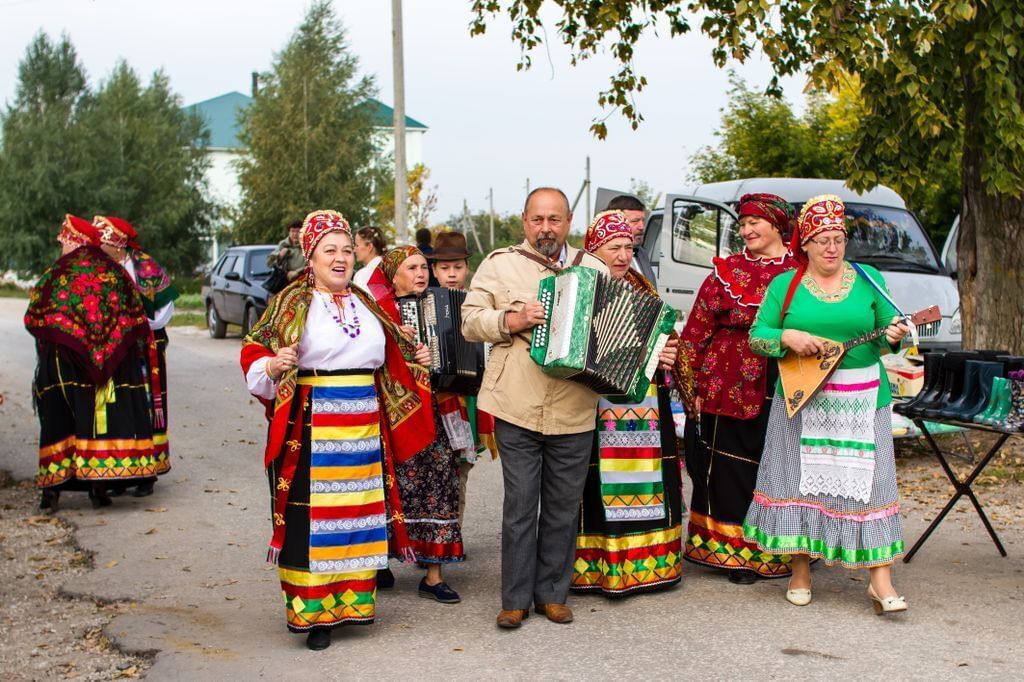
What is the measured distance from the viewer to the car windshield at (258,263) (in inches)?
880

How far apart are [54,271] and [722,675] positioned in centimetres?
568

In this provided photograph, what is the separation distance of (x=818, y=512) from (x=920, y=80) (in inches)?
161

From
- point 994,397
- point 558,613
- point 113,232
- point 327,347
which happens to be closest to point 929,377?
point 994,397

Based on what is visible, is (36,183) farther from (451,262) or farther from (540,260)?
(540,260)

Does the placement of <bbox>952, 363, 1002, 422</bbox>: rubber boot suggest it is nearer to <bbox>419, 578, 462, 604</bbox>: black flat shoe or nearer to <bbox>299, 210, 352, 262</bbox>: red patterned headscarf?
<bbox>419, 578, 462, 604</bbox>: black flat shoe

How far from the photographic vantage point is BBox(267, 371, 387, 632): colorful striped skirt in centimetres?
561

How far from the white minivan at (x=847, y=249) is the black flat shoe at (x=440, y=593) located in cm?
Result: 732

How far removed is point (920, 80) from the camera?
29.1 ft

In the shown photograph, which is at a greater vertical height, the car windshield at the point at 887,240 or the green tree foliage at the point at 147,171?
the green tree foliage at the point at 147,171

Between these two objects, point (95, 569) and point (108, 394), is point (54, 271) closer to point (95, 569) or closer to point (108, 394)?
point (108, 394)

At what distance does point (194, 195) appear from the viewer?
56.2 m

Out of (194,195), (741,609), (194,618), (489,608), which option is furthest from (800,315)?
(194,195)

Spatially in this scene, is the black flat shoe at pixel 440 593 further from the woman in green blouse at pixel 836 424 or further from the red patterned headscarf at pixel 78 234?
the red patterned headscarf at pixel 78 234

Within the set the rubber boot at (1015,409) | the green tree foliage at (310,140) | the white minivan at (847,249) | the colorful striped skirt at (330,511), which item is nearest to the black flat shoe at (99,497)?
the colorful striped skirt at (330,511)
